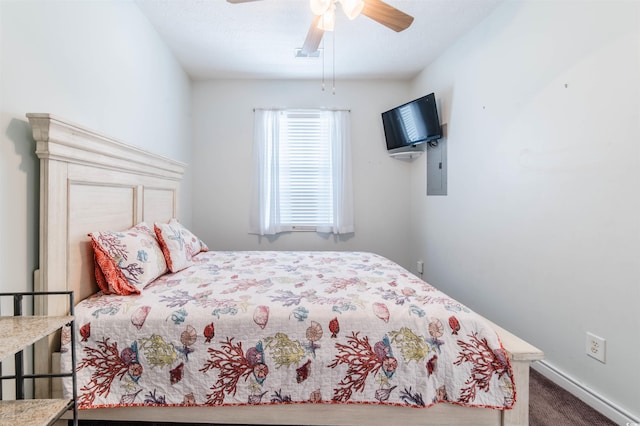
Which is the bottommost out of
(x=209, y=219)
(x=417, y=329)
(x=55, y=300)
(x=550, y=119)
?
(x=417, y=329)

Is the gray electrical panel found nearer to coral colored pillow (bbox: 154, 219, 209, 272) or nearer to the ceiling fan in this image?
the ceiling fan

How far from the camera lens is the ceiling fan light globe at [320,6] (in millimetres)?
1561

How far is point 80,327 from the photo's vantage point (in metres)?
1.26

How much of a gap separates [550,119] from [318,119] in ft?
7.35

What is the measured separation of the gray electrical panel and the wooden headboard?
2.63m

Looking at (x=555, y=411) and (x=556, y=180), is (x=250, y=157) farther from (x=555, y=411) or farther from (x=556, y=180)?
(x=555, y=411)

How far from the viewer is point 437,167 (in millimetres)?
3021

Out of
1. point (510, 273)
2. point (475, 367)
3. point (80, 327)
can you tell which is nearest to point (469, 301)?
point (510, 273)

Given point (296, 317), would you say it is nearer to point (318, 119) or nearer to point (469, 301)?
point (469, 301)

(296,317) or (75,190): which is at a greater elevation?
(75,190)

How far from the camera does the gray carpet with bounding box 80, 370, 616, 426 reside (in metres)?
1.47

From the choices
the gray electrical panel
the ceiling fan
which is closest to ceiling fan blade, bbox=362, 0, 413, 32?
the ceiling fan

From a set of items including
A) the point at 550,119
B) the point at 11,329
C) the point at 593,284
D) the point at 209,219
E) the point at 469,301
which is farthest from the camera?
the point at 209,219

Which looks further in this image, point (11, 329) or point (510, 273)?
point (510, 273)
